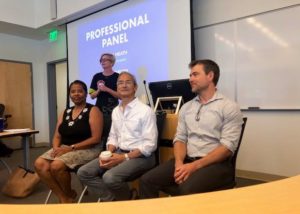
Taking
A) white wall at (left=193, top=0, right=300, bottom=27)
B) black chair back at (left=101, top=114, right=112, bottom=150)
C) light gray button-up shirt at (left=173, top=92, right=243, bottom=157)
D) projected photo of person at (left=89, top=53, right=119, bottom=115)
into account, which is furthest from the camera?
projected photo of person at (left=89, top=53, right=119, bottom=115)

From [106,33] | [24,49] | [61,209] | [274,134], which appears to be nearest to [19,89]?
[24,49]

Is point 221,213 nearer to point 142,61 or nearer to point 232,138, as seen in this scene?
point 232,138

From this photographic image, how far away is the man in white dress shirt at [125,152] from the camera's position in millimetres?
2078

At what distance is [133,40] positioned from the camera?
4375mm

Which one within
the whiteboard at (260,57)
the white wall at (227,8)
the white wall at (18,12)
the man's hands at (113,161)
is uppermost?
the white wall at (18,12)

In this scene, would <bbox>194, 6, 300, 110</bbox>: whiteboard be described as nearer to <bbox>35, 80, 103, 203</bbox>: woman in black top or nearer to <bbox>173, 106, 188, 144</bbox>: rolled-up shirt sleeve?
<bbox>173, 106, 188, 144</bbox>: rolled-up shirt sleeve

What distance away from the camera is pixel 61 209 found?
0.81 meters

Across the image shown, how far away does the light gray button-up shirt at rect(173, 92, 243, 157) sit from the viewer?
1.85 metres

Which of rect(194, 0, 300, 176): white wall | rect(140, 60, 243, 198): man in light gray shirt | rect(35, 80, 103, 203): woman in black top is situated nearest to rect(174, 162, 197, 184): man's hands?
rect(140, 60, 243, 198): man in light gray shirt

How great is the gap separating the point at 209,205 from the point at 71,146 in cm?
200

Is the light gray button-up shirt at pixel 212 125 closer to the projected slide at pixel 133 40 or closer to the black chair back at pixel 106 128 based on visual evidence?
the black chair back at pixel 106 128

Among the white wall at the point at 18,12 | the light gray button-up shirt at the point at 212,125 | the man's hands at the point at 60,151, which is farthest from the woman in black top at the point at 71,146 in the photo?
the white wall at the point at 18,12

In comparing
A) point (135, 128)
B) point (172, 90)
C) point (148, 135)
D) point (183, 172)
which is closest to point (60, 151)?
point (135, 128)

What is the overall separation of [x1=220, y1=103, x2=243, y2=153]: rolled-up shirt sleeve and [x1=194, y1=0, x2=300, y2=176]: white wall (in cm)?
163
